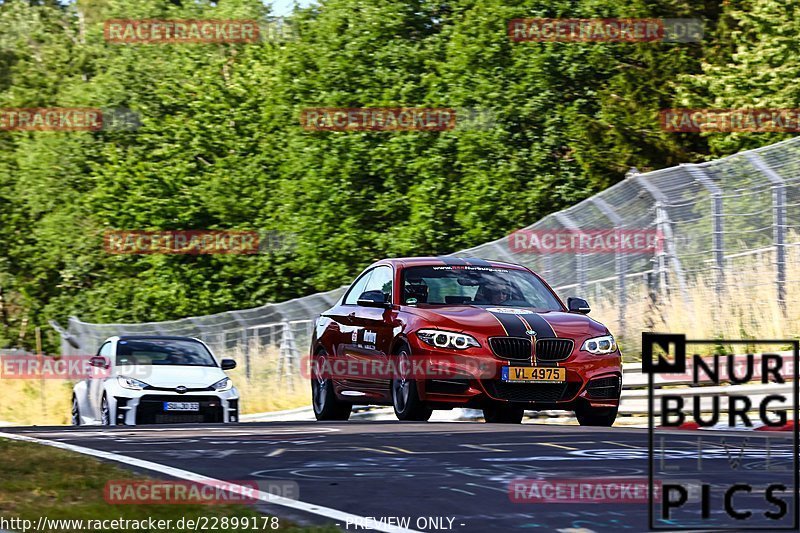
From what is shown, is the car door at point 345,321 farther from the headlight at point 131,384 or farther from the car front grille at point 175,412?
the headlight at point 131,384

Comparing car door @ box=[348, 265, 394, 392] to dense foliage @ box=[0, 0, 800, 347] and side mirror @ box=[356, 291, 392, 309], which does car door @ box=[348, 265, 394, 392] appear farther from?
dense foliage @ box=[0, 0, 800, 347]

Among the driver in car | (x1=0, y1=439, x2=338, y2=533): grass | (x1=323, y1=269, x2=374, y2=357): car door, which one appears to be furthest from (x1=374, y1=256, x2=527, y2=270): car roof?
(x1=0, y1=439, x2=338, y2=533): grass

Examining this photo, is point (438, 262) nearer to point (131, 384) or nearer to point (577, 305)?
point (577, 305)

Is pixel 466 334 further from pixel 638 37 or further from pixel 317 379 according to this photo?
pixel 638 37

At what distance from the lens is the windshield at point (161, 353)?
68.0 feet

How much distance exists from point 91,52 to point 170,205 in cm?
2150

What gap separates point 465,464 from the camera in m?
9.81

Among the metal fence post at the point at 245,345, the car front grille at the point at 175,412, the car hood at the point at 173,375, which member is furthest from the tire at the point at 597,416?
the metal fence post at the point at 245,345

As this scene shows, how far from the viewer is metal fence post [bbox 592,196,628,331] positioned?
20.1 m

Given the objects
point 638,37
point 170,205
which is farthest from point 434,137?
point 170,205

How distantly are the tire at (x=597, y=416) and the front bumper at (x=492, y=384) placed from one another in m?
0.29

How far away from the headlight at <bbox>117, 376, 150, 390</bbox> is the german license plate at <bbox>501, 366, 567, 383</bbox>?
7.39 m

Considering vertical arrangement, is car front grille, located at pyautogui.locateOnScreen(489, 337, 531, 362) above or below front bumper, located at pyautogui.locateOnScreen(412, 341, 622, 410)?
above

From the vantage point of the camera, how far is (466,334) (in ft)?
45.2
